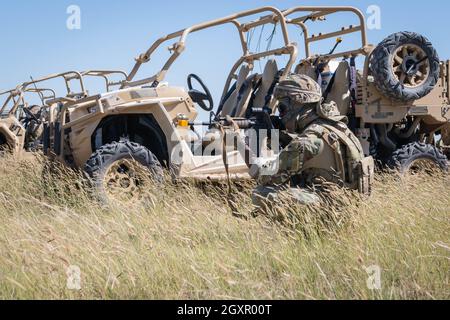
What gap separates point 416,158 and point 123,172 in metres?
3.50

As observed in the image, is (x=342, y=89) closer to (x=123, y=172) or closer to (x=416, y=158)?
(x=416, y=158)

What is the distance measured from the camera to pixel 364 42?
7656mm

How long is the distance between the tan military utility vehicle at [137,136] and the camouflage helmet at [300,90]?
193 centimetres

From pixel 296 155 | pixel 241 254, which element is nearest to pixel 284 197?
pixel 296 155

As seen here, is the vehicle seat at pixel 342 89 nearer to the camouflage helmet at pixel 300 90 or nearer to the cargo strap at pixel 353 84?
the cargo strap at pixel 353 84

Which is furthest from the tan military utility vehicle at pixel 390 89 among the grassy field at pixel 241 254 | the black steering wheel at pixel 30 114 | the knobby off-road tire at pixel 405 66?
the black steering wheel at pixel 30 114

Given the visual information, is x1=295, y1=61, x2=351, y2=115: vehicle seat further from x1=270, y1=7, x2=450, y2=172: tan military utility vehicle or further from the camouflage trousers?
the camouflage trousers

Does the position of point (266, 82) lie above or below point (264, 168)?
above

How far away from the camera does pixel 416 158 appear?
24.4 feet

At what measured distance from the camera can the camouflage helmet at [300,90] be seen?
14.1 ft

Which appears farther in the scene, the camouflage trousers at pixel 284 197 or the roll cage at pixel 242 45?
the roll cage at pixel 242 45
